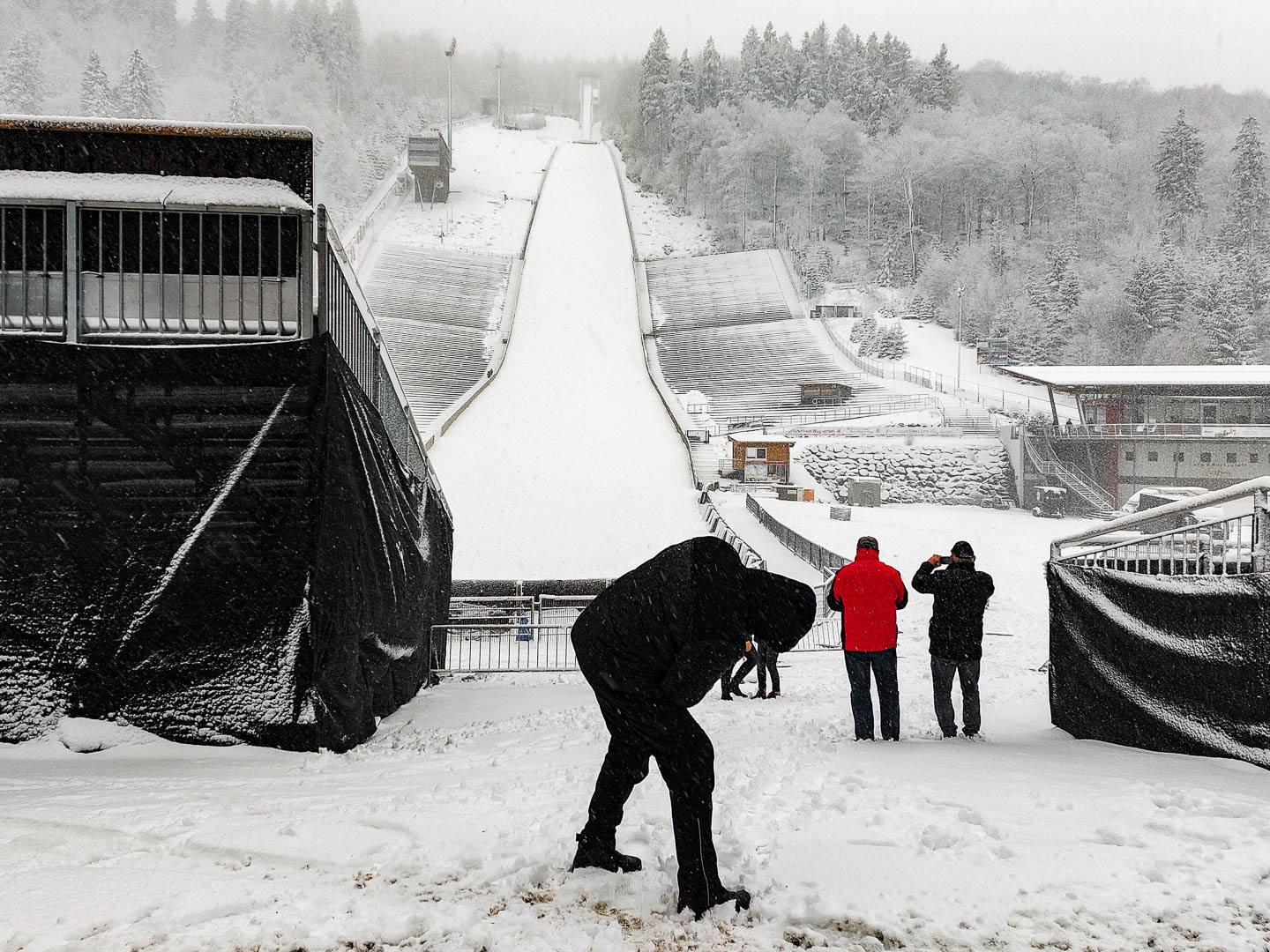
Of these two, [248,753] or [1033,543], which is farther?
[1033,543]

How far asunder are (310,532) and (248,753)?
55.3 inches

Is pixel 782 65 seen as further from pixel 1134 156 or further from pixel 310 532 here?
pixel 310 532

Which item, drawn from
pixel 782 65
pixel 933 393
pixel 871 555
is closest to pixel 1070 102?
pixel 782 65

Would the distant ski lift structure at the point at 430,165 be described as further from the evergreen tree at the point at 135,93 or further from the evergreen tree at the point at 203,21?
the evergreen tree at the point at 203,21

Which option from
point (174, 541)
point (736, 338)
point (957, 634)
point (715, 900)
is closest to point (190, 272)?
point (174, 541)

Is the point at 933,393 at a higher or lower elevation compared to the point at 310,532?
higher

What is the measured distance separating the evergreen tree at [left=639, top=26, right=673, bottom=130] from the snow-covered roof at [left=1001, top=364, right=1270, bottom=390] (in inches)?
2868

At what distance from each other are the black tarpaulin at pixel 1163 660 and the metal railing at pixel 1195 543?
0.17m

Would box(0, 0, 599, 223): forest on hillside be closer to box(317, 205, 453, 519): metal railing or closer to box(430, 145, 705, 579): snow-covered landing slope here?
box(430, 145, 705, 579): snow-covered landing slope

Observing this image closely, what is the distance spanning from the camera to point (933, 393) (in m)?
44.2

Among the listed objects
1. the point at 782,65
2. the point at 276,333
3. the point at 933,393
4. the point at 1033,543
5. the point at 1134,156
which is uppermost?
the point at 782,65

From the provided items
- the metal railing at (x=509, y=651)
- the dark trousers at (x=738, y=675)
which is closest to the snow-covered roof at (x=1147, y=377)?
the metal railing at (x=509, y=651)

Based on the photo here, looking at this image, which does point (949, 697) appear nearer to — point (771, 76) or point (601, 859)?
point (601, 859)

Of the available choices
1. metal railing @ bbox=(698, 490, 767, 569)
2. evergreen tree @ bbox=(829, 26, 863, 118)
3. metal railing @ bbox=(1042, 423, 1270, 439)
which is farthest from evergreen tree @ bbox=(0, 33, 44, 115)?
metal railing @ bbox=(1042, 423, 1270, 439)
